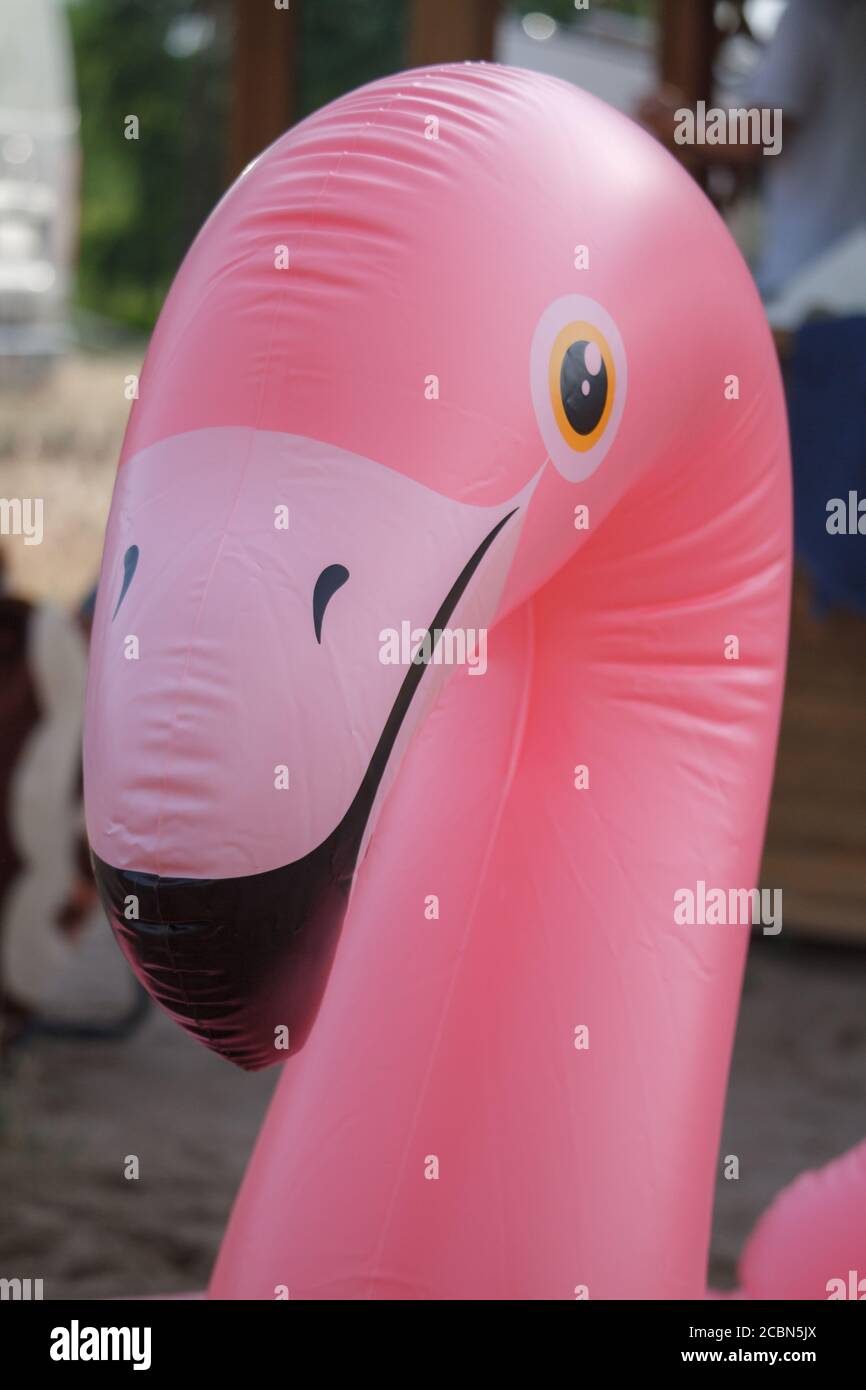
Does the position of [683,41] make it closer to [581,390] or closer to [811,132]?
[811,132]

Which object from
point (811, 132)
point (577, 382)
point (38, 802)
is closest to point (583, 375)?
point (577, 382)

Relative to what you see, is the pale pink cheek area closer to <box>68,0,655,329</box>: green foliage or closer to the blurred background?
the blurred background

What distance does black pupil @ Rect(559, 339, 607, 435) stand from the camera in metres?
0.67

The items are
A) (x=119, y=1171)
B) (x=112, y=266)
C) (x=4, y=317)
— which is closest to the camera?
(x=119, y=1171)

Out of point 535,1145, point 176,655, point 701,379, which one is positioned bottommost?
point 535,1145

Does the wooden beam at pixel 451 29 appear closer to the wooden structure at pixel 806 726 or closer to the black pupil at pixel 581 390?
the wooden structure at pixel 806 726

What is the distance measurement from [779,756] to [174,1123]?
54.9 inches

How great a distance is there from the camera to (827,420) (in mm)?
2533

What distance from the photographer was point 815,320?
2.56 metres

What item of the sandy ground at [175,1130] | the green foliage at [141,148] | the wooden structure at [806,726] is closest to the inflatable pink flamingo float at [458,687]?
the sandy ground at [175,1130]

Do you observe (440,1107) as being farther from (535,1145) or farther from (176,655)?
(176,655)
